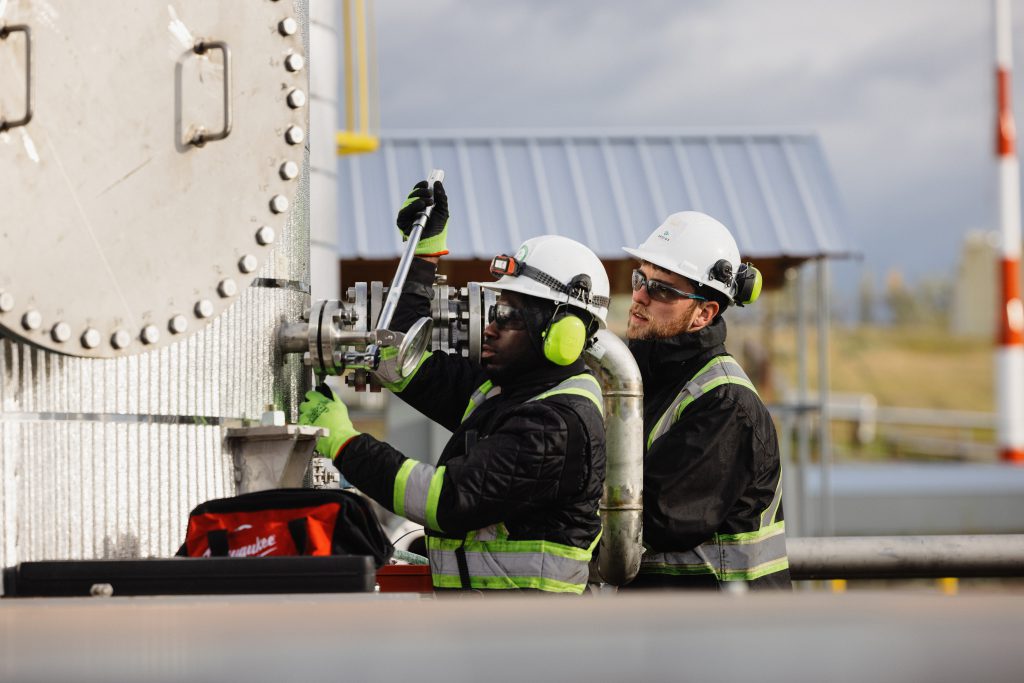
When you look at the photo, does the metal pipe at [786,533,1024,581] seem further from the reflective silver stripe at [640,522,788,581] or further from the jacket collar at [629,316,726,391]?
the jacket collar at [629,316,726,391]

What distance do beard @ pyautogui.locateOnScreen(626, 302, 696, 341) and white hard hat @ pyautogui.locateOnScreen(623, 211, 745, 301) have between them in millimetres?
146

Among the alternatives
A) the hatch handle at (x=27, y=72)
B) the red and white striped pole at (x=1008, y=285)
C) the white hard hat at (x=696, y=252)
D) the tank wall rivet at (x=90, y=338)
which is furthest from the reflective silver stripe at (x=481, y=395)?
the red and white striped pole at (x=1008, y=285)

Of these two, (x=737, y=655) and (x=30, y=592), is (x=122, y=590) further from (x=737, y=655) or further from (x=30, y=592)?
(x=737, y=655)

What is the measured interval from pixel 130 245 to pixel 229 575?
747 millimetres

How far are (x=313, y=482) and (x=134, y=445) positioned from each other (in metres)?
0.91

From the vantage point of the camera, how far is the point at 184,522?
310cm

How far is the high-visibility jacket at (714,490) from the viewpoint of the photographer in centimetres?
407

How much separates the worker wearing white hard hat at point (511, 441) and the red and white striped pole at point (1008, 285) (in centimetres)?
1298

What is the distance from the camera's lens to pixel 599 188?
39.9 feet

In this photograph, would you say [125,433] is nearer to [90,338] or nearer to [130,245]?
[90,338]

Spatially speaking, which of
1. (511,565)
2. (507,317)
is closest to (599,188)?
(507,317)

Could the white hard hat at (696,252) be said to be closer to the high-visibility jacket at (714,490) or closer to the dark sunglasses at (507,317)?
the high-visibility jacket at (714,490)

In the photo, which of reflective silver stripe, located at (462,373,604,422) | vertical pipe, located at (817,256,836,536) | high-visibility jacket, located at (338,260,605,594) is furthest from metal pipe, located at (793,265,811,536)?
high-visibility jacket, located at (338,260,605,594)

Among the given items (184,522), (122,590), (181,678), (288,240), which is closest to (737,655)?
Result: (181,678)
